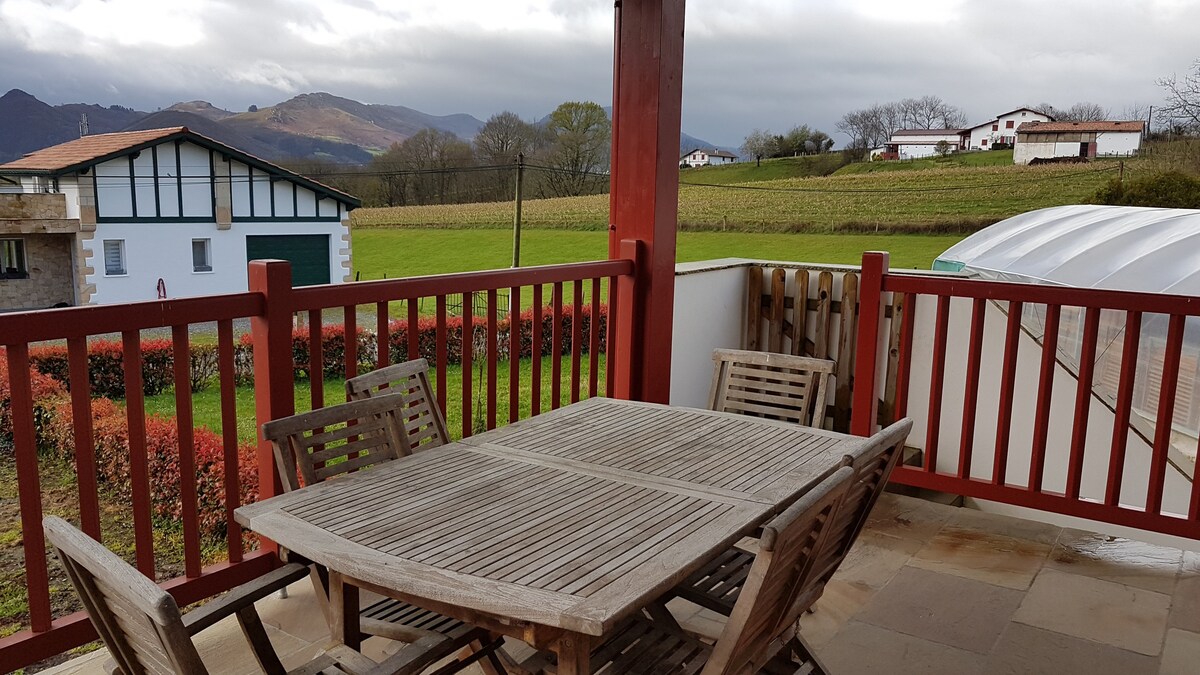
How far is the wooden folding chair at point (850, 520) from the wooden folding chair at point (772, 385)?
0.83 metres

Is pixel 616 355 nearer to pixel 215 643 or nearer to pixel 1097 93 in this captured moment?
pixel 215 643

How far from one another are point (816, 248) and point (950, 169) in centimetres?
145

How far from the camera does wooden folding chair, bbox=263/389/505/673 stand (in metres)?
1.81

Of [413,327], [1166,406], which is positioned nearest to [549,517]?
[413,327]

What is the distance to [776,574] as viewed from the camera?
1453mm

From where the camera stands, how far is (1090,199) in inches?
289

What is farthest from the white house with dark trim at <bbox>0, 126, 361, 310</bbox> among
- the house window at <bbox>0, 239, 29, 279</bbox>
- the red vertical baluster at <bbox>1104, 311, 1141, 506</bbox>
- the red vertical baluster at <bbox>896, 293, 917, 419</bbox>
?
the red vertical baluster at <bbox>1104, 311, 1141, 506</bbox>

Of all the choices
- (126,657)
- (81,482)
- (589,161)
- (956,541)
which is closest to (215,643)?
(81,482)

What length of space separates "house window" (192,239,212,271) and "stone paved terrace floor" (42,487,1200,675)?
1738 millimetres

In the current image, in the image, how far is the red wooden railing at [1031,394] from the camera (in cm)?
314

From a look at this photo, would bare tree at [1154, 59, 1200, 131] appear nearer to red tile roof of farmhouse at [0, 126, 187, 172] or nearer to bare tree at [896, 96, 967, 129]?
bare tree at [896, 96, 967, 129]

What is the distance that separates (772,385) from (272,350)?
5.71 ft

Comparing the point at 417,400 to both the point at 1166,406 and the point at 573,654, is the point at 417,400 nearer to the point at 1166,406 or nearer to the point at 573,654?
the point at 573,654

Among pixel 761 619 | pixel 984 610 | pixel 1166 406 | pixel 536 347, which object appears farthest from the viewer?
pixel 536 347
